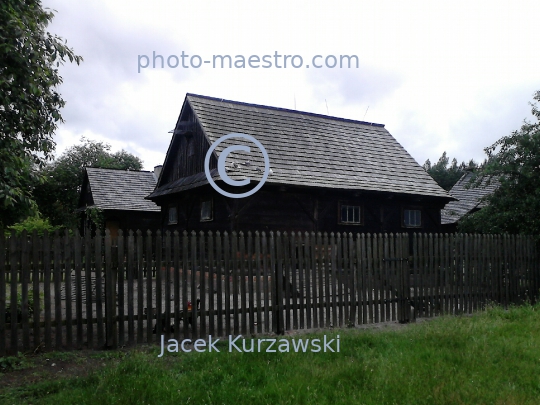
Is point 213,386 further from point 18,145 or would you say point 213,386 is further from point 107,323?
point 18,145

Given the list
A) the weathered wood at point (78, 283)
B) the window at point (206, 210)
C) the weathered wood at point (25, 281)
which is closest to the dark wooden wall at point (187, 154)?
the window at point (206, 210)

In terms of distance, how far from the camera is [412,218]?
61.2ft

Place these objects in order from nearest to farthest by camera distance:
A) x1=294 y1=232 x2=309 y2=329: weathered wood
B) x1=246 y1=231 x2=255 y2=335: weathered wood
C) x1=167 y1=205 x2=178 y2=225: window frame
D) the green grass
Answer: the green grass < x1=246 y1=231 x2=255 y2=335: weathered wood < x1=294 y1=232 x2=309 y2=329: weathered wood < x1=167 y1=205 x2=178 y2=225: window frame

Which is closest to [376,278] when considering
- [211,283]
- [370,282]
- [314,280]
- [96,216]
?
[370,282]

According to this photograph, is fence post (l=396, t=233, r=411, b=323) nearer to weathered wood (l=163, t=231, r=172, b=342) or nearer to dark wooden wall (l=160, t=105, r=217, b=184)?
weathered wood (l=163, t=231, r=172, b=342)

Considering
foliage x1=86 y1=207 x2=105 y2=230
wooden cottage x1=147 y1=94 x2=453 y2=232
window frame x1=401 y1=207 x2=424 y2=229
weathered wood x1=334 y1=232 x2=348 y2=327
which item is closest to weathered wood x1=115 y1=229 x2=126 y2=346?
weathered wood x1=334 y1=232 x2=348 y2=327

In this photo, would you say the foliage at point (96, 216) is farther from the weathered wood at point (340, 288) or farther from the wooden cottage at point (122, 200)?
the weathered wood at point (340, 288)

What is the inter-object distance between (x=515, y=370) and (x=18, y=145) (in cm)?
684

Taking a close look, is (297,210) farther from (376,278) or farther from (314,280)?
(314,280)

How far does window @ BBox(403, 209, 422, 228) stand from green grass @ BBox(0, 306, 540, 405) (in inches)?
461

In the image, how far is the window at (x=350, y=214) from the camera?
55.0 ft

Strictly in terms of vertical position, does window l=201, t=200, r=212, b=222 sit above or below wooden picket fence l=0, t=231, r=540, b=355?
above

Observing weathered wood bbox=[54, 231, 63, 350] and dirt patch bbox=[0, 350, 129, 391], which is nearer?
dirt patch bbox=[0, 350, 129, 391]

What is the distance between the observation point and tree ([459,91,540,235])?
12531 millimetres
